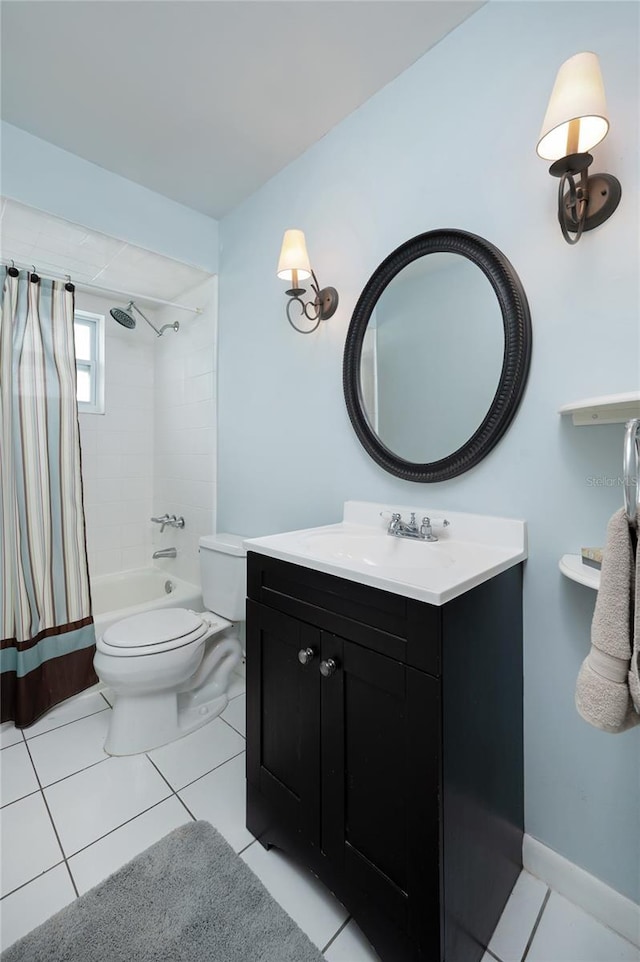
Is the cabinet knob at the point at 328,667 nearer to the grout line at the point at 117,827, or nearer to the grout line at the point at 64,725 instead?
the grout line at the point at 117,827

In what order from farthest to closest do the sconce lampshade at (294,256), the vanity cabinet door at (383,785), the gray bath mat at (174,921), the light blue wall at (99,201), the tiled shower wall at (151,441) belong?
the tiled shower wall at (151,441), the light blue wall at (99,201), the sconce lampshade at (294,256), the gray bath mat at (174,921), the vanity cabinet door at (383,785)

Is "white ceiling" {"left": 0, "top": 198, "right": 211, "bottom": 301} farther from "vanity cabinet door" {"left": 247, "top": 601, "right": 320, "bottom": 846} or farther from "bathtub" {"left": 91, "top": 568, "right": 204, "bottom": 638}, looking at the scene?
"vanity cabinet door" {"left": 247, "top": 601, "right": 320, "bottom": 846}

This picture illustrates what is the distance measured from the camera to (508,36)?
45.4 inches

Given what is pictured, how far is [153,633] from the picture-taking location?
1672 mm

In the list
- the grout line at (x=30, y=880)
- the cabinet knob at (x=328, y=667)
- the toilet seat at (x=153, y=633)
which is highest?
the cabinet knob at (x=328, y=667)

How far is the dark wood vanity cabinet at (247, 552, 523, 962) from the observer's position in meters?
0.82

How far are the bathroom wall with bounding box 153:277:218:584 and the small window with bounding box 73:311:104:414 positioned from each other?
353 millimetres

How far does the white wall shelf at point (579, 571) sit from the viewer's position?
880 millimetres

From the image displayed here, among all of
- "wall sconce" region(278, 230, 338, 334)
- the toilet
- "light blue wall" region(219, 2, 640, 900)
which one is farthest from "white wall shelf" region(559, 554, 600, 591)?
the toilet

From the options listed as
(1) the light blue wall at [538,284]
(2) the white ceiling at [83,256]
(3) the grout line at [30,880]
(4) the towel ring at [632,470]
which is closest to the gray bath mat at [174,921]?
(3) the grout line at [30,880]

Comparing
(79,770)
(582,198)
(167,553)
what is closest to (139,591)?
(167,553)

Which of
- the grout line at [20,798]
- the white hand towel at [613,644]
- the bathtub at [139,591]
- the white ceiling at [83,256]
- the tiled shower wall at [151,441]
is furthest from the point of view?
the tiled shower wall at [151,441]

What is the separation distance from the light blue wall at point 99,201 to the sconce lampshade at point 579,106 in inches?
70.2

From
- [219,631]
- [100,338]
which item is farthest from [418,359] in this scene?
[100,338]
